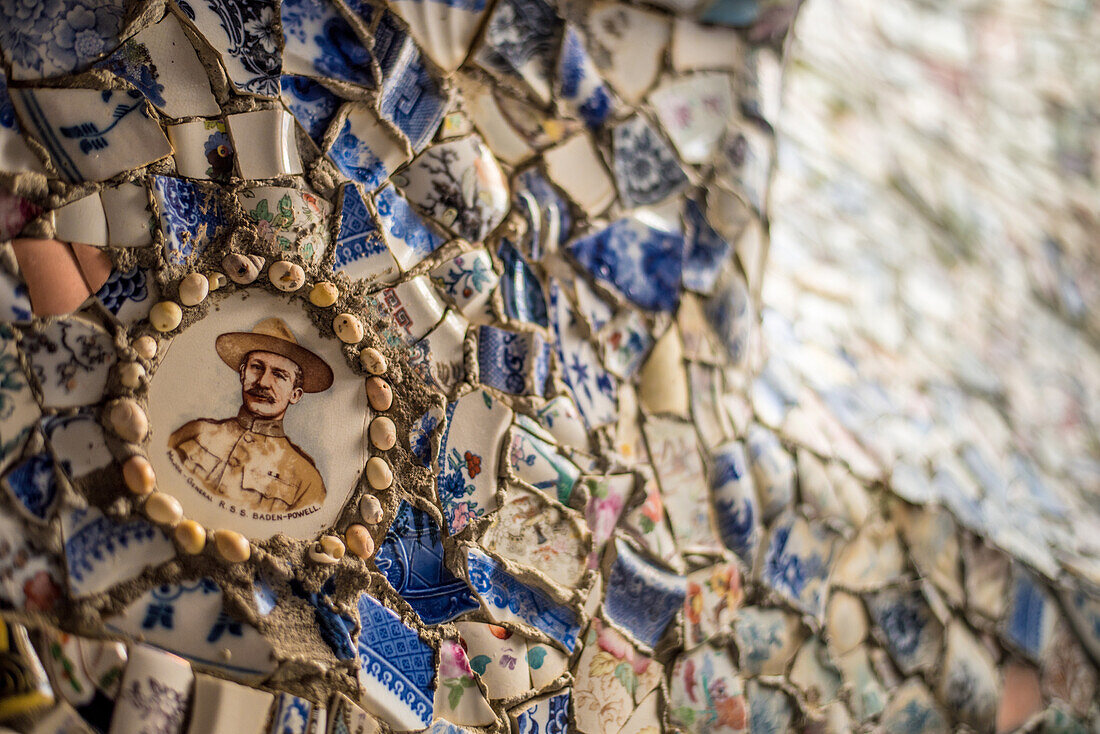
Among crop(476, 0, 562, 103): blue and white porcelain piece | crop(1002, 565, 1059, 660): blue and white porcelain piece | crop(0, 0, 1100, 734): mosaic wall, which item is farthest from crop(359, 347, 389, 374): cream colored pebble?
crop(1002, 565, 1059, 660): blue and white porcelain piece

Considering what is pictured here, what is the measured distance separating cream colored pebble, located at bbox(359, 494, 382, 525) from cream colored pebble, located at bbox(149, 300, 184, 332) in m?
0.21

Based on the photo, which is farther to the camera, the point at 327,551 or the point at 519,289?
the point at 519,289

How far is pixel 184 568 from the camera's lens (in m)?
0.63

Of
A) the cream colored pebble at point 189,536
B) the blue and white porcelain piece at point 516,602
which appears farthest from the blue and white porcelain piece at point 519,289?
the cream colored pebble at point 189,536

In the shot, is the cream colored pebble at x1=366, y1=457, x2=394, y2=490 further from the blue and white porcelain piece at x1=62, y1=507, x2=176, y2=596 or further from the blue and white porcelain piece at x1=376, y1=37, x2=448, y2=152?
the blue and white porcelain piece at x1=376, y1=37, x2=448, y2=152

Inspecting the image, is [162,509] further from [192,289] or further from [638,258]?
[638,258]

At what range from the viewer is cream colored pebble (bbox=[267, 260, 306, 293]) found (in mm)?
685

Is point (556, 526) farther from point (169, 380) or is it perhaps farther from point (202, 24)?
point (202, 24)

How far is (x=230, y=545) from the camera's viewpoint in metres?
0.64

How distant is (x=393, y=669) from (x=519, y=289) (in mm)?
369

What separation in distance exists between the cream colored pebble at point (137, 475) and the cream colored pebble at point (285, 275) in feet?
0.56

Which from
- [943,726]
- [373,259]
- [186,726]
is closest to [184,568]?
[186,726]

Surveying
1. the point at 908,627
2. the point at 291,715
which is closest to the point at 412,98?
the point at 291,715

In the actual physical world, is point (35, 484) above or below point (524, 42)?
below
